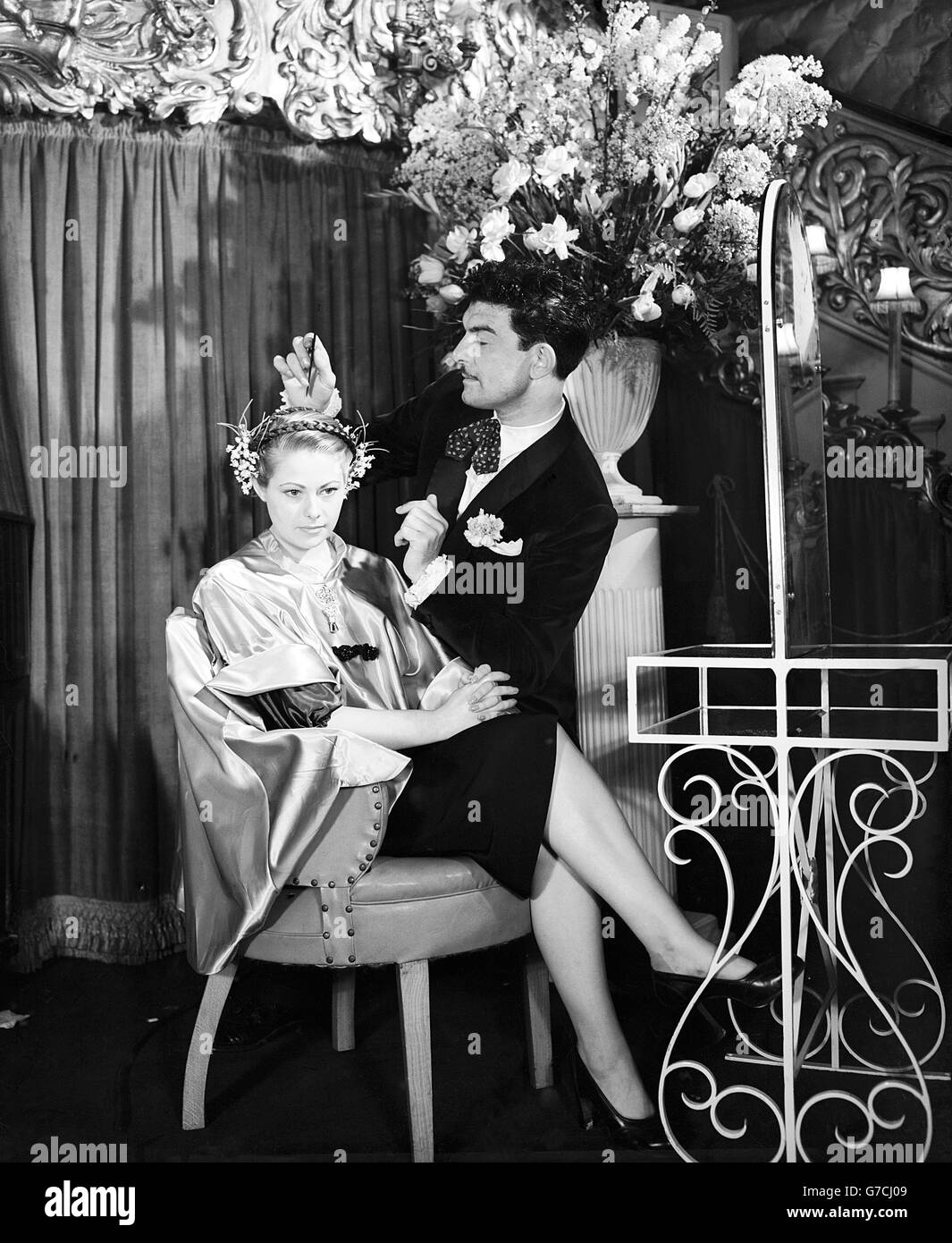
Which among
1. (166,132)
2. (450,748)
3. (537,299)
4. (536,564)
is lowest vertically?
(450,748)

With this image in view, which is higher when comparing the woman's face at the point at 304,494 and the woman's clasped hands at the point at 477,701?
the woman's face at the point at 304,494

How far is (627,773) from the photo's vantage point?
2.40 m

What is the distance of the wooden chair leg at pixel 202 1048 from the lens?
2010mm

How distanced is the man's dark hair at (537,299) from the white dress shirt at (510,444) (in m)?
0.15

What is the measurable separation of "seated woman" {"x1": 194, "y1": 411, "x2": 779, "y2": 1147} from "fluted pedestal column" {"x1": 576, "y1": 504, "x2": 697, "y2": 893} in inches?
10.1

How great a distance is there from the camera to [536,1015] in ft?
7.18

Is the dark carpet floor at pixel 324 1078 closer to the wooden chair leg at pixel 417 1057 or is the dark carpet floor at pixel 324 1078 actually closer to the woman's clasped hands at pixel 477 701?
the wooden chair leg at pixel 417 1057

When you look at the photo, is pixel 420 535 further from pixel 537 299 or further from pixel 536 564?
pixel 537 299

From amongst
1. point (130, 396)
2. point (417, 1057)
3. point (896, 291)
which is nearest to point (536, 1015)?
point (417, 1057)

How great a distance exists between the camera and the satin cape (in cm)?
201

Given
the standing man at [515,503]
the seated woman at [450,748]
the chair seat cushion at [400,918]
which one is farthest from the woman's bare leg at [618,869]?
the standing man at [515,503]

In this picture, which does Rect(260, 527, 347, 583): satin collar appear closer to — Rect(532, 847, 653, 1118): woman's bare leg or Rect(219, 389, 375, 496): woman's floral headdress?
Rect(219, 389, 375, 496): woman's floral headdress

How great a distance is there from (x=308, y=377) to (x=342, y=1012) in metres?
1.38

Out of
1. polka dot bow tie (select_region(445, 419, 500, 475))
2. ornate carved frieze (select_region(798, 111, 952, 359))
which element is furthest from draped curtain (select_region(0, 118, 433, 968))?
ornate carved frieze (select_region(798, 111, 952, 359))
